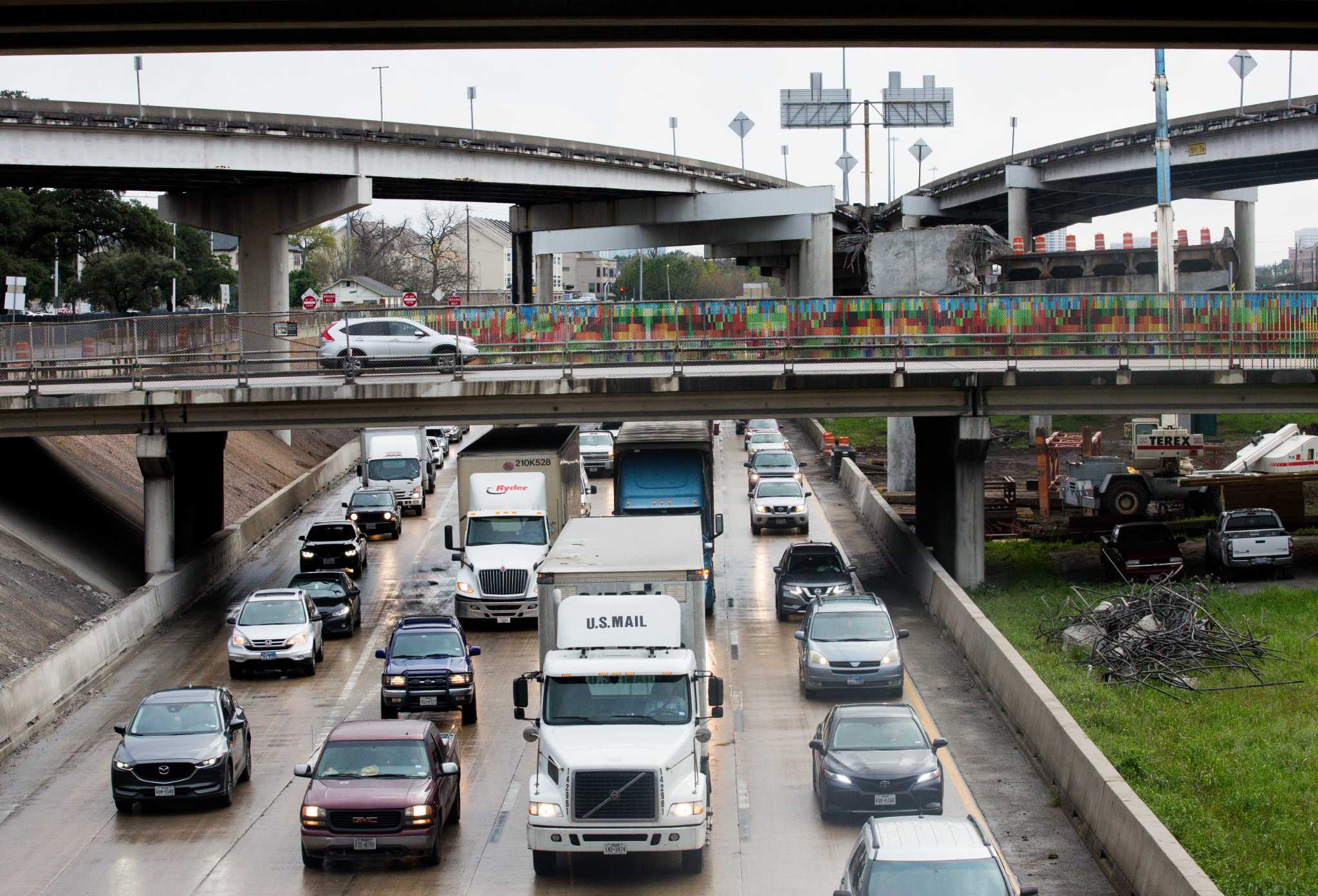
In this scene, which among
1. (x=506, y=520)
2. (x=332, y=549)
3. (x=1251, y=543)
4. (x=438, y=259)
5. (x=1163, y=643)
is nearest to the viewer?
(x=1163, y=643)

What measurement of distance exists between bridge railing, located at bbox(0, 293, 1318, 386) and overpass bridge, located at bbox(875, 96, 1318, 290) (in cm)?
2878

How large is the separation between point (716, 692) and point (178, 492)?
979 inches

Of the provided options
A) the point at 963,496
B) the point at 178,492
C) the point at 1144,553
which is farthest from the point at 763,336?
the point at 178,492

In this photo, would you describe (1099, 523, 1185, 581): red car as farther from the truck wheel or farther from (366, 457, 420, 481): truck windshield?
(366, 457, 420, 481): truck windshield

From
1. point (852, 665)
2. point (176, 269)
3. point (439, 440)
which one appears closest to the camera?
point (852, 665)

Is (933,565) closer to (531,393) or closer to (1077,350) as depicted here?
(1077,350)

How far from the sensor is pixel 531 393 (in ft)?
117

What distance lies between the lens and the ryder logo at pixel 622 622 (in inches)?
715

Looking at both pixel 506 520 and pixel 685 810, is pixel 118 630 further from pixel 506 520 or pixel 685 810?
pixel 685 810

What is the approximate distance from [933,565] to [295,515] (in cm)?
2439

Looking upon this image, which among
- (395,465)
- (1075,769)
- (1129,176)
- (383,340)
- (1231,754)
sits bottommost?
(1231,754)

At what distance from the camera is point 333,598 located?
105 ft

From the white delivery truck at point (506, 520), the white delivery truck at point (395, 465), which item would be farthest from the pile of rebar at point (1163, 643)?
the white delivery truck at point (395, 465)

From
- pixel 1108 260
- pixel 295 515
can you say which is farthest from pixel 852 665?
pixel 1108 260
